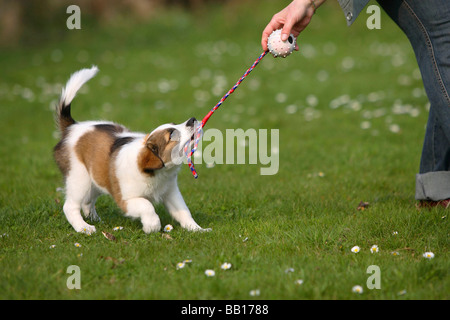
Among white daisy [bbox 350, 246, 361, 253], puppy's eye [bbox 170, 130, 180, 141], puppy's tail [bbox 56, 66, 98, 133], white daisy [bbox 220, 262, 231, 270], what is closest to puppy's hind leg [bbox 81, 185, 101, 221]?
puppy's tail [bbox 56, 66, 98, 133]

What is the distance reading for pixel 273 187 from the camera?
4605 millimetres

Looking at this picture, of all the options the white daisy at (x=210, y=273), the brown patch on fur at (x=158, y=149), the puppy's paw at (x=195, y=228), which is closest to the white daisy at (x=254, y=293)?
the white daisy at (x=210, y=273)

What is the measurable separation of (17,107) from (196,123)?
5.73 meters

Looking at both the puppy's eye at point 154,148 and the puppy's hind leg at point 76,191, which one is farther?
the puppy's hind leg at point 76,191

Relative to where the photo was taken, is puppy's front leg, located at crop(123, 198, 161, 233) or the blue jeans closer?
the blue jeans

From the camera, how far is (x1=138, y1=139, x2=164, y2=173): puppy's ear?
341 centimetres

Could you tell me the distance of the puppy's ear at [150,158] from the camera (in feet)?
11.2

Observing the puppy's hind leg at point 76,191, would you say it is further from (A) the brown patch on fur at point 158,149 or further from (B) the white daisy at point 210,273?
(B) the white daisy at point 210,273

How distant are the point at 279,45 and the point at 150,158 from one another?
1.07m

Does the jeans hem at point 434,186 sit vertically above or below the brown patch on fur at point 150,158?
below

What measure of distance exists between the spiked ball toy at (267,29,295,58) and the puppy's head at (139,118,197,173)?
2.19ft

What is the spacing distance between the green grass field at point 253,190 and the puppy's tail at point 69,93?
25.5 inches

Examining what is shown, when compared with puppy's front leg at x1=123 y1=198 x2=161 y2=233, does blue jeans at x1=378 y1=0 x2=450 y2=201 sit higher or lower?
higher

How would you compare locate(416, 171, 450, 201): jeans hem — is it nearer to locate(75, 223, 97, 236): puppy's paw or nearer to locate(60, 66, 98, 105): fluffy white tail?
locate(75, 223, 97, 236): puppy's paw
